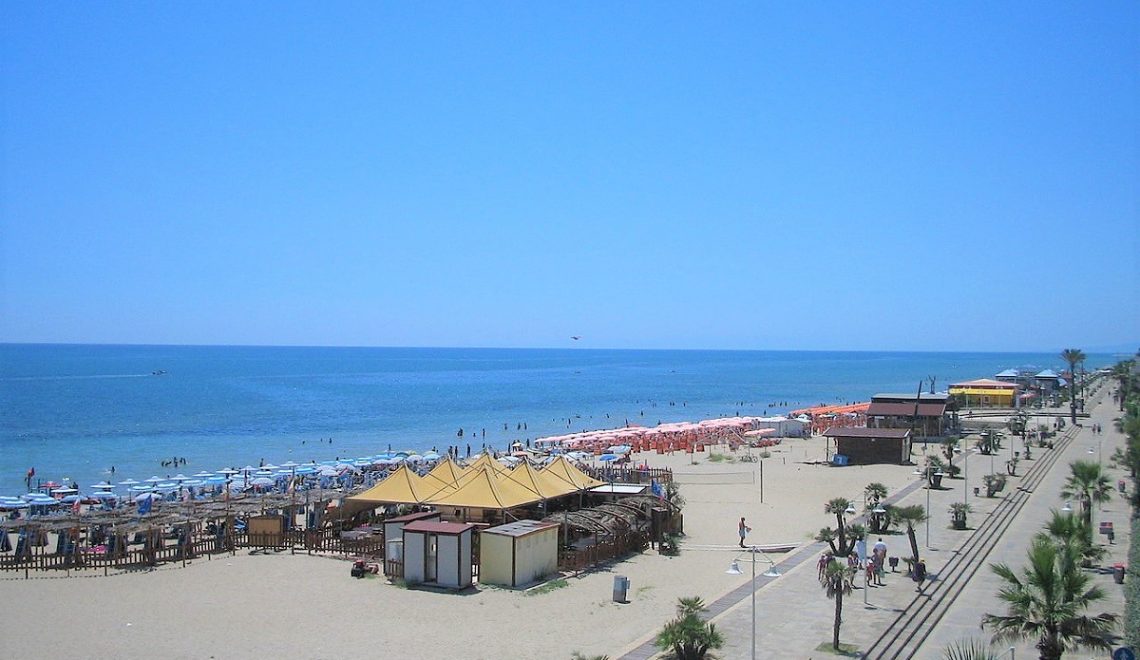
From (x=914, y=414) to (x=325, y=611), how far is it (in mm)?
42779

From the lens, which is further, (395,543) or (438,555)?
(395,543)

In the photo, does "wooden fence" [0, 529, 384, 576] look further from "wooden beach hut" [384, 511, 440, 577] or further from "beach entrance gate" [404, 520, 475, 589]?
"beach entrance gate" [404, 520, 475, 589]

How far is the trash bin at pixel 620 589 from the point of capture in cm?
1934

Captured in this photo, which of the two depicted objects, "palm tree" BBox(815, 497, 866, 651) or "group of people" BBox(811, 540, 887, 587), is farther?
"group of people" BBox(811, 540, 887, 587)

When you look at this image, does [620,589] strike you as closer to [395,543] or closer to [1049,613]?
[395,543]

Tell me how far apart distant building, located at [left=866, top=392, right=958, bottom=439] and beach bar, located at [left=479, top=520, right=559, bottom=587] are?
3520 cm

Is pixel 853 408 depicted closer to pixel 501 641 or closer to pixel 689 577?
pixel 689 577

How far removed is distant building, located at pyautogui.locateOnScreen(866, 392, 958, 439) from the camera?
52562mm

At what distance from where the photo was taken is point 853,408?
75312mm

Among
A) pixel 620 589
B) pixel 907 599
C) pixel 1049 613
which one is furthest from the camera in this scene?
pixel 620 589

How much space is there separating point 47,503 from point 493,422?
51945 mm

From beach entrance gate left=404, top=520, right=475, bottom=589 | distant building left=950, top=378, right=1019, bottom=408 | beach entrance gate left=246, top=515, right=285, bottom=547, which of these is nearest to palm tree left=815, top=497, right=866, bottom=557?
beach entrance gate left=404, top=520, right=475, bottom=589

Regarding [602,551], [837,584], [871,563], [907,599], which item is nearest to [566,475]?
[602,551]

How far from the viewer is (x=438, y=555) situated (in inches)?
813
